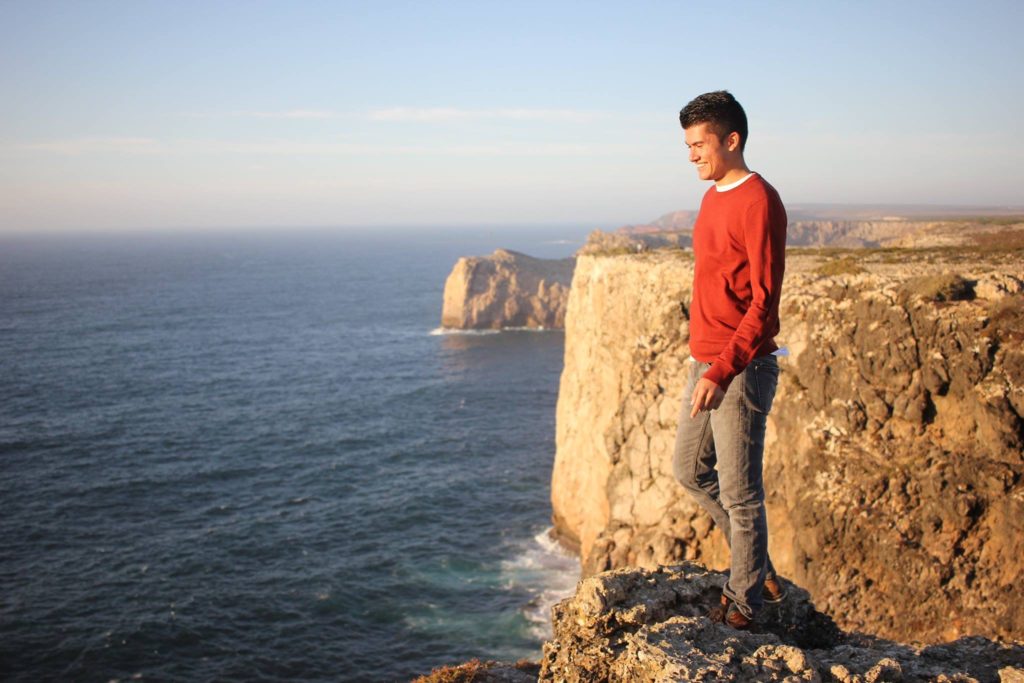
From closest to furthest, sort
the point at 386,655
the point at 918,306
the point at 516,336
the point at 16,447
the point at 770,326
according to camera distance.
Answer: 1. the point at 770,326
2. the point at 918,306
3. the point at 386,655
4. the point at 16,447
5. the point at 516,336

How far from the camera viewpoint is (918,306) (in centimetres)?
2106

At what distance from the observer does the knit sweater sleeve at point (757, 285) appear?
575 centimetres

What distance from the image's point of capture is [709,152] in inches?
240

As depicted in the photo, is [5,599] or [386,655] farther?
[5,599]

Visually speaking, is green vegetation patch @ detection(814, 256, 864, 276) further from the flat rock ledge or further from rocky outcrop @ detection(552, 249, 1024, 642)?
the flat rock ledge

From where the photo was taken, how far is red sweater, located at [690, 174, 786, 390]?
227 inches

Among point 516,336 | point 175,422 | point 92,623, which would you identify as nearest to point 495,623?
point 92,623

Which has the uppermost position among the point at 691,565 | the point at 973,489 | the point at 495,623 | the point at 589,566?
the point at 691,565

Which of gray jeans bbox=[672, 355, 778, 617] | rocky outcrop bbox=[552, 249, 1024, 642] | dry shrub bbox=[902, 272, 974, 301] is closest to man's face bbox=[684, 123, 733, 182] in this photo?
gray jeans bbox=[672, 355, 778, 617]

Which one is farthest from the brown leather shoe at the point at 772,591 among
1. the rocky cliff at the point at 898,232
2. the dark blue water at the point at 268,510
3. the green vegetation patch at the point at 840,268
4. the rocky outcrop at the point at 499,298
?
the rocky outcrop at the point at 499,298

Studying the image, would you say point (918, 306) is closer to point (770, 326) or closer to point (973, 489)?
point (973, 489)

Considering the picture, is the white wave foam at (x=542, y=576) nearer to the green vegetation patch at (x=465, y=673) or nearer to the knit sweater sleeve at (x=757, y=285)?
the green vegetation patch at (x=465, y=673)

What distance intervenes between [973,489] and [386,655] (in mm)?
21111

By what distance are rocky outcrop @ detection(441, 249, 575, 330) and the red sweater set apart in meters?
102
